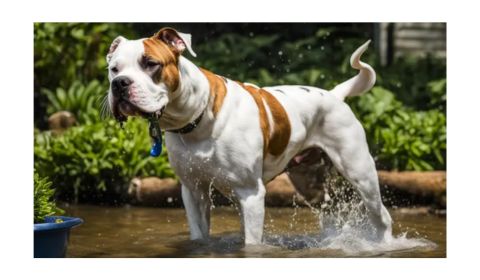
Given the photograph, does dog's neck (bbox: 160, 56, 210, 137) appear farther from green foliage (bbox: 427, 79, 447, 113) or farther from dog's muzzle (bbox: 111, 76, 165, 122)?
green foliage (bbox: 427, 79, 447, 113)

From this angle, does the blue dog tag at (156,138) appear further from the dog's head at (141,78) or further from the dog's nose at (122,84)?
the dog's nose at (122,84)

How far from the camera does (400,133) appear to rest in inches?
324

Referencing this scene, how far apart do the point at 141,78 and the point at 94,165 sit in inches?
129

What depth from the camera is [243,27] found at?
1174cm

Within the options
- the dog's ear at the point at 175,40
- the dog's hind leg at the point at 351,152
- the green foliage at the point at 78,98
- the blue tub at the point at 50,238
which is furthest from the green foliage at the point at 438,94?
the blue tub at the point at 50,238

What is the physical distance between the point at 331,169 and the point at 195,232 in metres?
2.61

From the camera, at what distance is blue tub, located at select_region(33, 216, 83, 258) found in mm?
4395

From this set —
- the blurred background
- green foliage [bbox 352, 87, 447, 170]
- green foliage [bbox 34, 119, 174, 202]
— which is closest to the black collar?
the blurred background

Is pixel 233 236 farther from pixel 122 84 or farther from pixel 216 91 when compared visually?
pixel 122 84

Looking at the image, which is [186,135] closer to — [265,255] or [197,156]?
[197,156]

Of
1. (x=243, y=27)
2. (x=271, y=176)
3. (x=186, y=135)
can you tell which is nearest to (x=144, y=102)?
(x=186, y=135)

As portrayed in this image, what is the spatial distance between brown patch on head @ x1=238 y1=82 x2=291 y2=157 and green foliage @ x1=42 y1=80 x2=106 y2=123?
13.3ft

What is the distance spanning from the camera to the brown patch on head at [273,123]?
5055 millimetres

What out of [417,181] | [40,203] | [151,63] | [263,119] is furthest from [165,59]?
[417,181]
